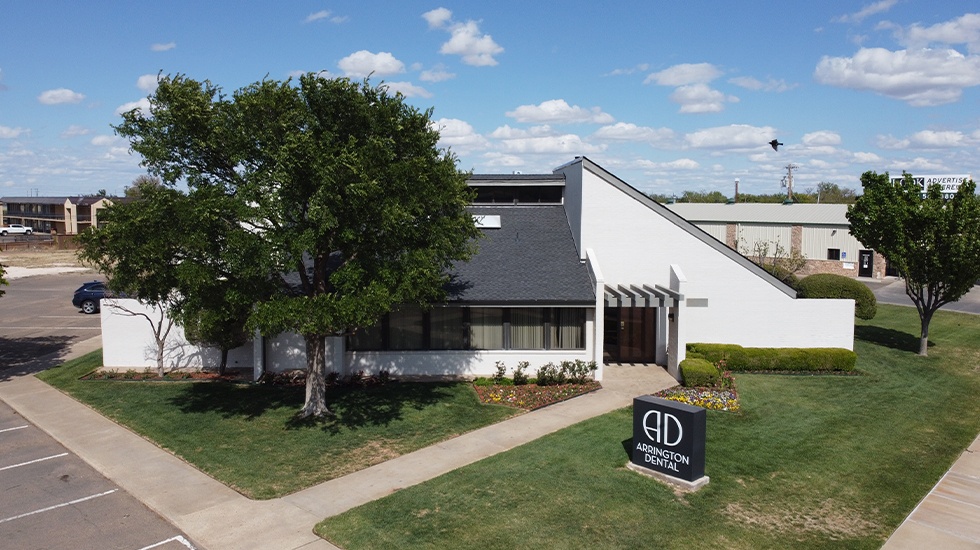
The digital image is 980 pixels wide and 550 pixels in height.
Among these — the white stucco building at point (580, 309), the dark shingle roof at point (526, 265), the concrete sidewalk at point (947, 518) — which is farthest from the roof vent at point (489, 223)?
the concrete sidewalk at point (947, 518)

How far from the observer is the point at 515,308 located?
2136 cm

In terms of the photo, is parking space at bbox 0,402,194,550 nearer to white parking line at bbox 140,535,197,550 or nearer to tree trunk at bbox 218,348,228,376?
white parking line at bbox 140,535,197,550

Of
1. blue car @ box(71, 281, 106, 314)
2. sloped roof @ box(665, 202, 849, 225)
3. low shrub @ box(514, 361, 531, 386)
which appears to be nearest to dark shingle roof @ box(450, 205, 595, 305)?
low shrub @ box(514, 361, 531, 386)

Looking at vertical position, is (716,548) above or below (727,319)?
below

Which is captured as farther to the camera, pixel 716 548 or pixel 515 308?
pixel 515 308

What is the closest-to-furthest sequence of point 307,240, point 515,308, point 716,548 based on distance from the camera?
point 716,548 → point 307,240 → point 515,308

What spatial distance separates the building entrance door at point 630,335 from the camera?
78.4 feet

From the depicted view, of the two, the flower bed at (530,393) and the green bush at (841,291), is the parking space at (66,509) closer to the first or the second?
the flower bed at (530,393)

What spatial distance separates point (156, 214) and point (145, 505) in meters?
5.86

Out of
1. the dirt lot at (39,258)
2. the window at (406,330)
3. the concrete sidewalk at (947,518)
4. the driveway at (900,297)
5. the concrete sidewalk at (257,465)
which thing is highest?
the dirt lot at (39,258)

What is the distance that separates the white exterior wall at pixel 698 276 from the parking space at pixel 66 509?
623 inches

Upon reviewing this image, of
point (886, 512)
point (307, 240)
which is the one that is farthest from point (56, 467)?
point (886, 512)

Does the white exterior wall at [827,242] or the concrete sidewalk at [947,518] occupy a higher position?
the white exterior wall at [827,242]

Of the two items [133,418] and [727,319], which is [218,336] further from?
[727,319]
